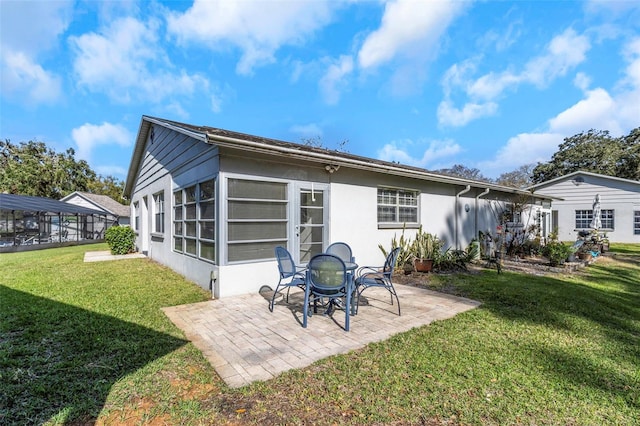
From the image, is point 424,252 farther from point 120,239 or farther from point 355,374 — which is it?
point 120,239

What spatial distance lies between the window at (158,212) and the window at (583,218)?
905 inches

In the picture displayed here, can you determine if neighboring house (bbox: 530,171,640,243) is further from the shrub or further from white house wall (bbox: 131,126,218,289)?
the shrub

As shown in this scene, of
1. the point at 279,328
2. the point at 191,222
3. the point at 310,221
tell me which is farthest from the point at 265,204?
the point at 279,328

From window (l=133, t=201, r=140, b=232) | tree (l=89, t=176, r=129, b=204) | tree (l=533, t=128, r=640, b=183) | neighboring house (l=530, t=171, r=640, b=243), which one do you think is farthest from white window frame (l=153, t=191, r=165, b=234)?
tree (l=533, t=128, r=640, b=183)

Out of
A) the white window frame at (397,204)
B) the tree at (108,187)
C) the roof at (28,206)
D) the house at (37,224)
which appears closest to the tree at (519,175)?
the white window frame at (397,204)

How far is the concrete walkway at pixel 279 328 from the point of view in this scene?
3094mm

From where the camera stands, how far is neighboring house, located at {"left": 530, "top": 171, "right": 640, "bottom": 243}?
16.9 metres

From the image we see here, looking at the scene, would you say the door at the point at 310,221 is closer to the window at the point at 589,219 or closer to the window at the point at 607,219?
the window at the point at 589,219

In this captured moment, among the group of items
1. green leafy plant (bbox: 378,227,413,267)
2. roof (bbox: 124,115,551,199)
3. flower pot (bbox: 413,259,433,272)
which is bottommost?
flower pot (bbox: 413,259,433,272)

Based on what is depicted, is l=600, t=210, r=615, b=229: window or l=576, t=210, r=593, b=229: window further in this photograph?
l=576, t=210, r=593, b=229: window

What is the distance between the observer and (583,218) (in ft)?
60.1

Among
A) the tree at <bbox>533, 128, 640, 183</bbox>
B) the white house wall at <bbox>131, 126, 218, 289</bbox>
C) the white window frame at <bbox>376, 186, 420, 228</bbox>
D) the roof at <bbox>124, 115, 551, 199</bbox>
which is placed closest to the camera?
the roof at <bbox>124, 115, 551, 199</bbox>

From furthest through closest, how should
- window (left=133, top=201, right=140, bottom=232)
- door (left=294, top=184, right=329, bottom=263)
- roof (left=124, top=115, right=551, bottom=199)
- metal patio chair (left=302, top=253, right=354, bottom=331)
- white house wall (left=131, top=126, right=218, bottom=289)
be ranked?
window (left=133, top=201, right=140, bottom=232) → door (left=294, top=184, right=329, bottom=263) → white house wall (left=131, top=126, right=218, bottom=289) → roof (left=124, top=115, right=551, bottom=199) → metal patio chair (left=302, top=253, right=354, bottom=331)

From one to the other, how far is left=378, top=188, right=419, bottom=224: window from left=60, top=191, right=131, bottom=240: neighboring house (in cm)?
2382
